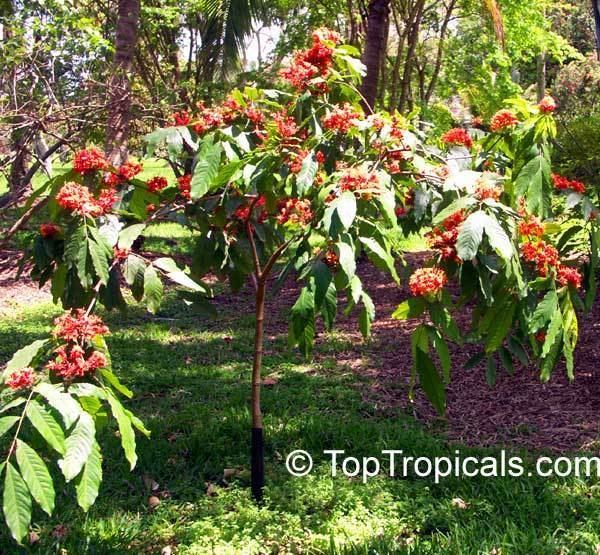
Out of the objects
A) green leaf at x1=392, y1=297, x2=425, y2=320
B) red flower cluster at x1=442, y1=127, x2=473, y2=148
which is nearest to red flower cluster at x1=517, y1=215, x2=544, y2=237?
green leaf at x1=392, y1=297, x2=425, y2=320

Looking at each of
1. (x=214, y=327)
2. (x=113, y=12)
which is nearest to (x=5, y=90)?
(x=214, y=327)

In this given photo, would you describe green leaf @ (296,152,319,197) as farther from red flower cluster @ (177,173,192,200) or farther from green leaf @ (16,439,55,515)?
green leaf @ (16,439,55,515)

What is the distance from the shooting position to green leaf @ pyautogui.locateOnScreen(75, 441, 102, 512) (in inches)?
66.8

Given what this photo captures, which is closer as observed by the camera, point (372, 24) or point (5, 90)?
point (5, 90)

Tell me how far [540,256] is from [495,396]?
9.13 feet

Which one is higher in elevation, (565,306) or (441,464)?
(565,306)

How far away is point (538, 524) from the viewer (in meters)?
3.01

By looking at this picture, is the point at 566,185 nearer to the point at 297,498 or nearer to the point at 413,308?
the point at 413,308

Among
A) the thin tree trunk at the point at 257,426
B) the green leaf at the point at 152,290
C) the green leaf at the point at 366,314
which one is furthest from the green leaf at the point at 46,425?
the thin tree trunk at the point at 257,426

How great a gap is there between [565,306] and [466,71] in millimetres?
12313

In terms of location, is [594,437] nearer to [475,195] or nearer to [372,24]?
[475,195]

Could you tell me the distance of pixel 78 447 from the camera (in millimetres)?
1671

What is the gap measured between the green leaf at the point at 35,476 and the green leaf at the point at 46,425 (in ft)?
0.20

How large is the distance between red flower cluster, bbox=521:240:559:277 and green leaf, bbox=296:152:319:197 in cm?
71
